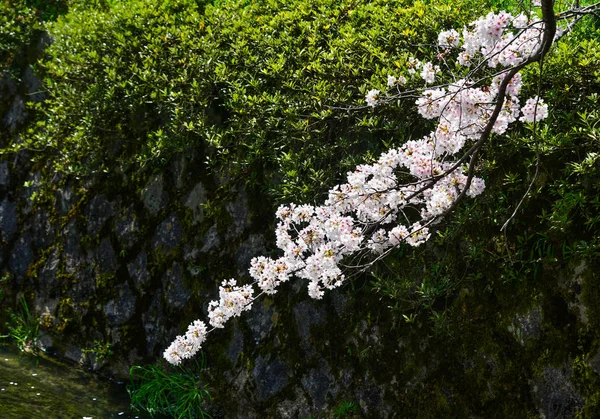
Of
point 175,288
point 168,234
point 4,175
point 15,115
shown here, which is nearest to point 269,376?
point 175,288

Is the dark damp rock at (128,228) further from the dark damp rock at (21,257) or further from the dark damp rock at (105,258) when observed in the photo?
the dark damp rock at (21,257)

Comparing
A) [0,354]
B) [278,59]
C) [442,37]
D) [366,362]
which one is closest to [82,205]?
[0,354]

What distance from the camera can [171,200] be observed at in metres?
6.09

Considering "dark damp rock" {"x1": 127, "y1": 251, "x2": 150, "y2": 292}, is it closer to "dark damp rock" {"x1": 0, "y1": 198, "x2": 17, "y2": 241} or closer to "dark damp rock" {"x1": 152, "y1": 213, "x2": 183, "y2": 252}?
"dark damp rock" {"x1": 152, "y1": 213, "x2": 183, "y2": 252}

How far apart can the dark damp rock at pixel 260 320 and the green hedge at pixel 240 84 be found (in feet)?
3.04

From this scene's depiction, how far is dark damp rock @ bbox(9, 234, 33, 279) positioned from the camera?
7.21 metres

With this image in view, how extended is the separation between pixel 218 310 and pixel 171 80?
8.73ft

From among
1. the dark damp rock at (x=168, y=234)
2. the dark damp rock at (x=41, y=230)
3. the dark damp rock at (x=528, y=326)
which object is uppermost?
the dark damp rock at (x=41, y=230)

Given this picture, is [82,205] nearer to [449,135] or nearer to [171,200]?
[171,200]

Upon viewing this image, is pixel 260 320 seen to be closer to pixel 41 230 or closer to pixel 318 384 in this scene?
pixel 318 384

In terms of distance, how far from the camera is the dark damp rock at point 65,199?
6918 millimetres

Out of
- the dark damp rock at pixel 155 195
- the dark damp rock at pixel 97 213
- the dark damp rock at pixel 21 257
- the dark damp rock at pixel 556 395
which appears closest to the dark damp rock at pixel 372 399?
the dark damp rock at pixel 556 395

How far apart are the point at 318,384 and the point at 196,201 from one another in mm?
Result: 2093

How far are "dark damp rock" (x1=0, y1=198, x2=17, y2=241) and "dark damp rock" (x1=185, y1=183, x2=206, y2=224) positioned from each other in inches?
107
